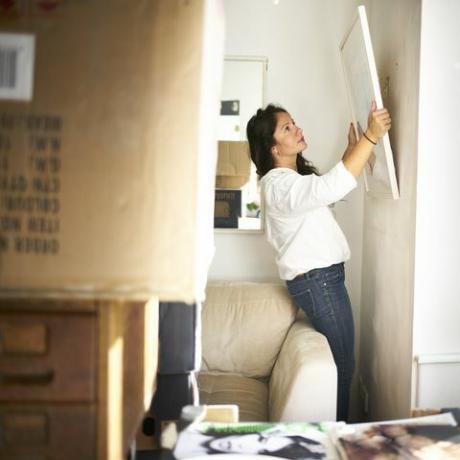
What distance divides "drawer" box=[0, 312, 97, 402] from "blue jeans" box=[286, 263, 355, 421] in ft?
3.72

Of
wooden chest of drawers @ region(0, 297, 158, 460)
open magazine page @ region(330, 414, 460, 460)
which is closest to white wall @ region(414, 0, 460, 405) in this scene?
open magazine page @ region(330, 414, 460, 460)

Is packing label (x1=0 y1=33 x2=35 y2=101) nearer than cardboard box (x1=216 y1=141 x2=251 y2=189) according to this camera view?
Yes

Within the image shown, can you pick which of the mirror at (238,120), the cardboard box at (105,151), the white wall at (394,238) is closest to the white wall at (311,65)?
the mirror at (238,120)

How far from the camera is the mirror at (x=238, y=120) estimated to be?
2.03 meters

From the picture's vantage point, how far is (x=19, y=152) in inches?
18.7

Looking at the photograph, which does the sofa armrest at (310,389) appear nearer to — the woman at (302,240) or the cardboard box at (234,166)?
the woman at (302,240)

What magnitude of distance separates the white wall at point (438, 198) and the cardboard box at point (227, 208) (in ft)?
Answer: 3.12

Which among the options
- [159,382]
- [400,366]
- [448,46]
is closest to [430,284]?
[400,366]

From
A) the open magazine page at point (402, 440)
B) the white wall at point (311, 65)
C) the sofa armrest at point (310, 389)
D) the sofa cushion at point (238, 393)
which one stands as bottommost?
the sofa cushion at point (238, 393)

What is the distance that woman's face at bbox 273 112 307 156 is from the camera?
160cm

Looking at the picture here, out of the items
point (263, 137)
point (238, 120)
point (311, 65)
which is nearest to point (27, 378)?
point (263, 137)

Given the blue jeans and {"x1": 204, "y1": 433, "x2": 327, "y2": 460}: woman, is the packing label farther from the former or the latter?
the blue jeans

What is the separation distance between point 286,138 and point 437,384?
0.94 metres

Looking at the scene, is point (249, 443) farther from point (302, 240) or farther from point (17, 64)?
point (302, 240)
